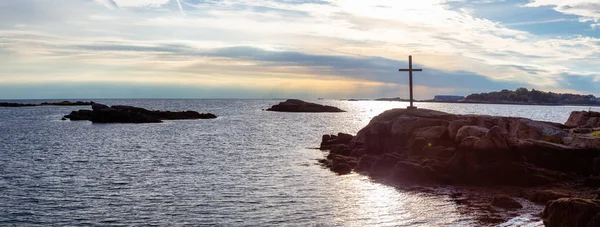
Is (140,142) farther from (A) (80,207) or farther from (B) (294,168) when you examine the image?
(A) (80,207)

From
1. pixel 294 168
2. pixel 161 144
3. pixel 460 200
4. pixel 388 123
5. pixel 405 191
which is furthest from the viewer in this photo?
pixel 161 144

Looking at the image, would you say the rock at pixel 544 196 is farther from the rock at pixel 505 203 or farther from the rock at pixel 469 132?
the rock at pixel 469 132

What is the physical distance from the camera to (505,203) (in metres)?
25.7

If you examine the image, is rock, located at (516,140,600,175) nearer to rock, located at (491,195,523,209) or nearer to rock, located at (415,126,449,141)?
rock, located at (415,126,449,141)

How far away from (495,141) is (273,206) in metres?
15.1

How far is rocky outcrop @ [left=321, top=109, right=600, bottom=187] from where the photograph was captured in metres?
32.3

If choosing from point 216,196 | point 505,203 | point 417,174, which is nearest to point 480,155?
point 417,174

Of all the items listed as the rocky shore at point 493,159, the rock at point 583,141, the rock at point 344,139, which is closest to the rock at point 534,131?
the rocky shore at point 493,159

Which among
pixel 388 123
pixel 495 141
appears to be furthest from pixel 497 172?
pixel 388 123

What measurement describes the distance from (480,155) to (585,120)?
75.8 ft

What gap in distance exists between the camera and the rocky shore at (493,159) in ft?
102

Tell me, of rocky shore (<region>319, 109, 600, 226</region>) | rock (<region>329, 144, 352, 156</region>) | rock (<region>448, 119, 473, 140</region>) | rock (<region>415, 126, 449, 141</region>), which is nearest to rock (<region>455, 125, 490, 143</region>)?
rocky shore (<region>319, 109, 600, 226</region>)

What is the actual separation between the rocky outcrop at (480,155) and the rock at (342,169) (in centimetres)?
66

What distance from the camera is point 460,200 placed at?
2786cm
